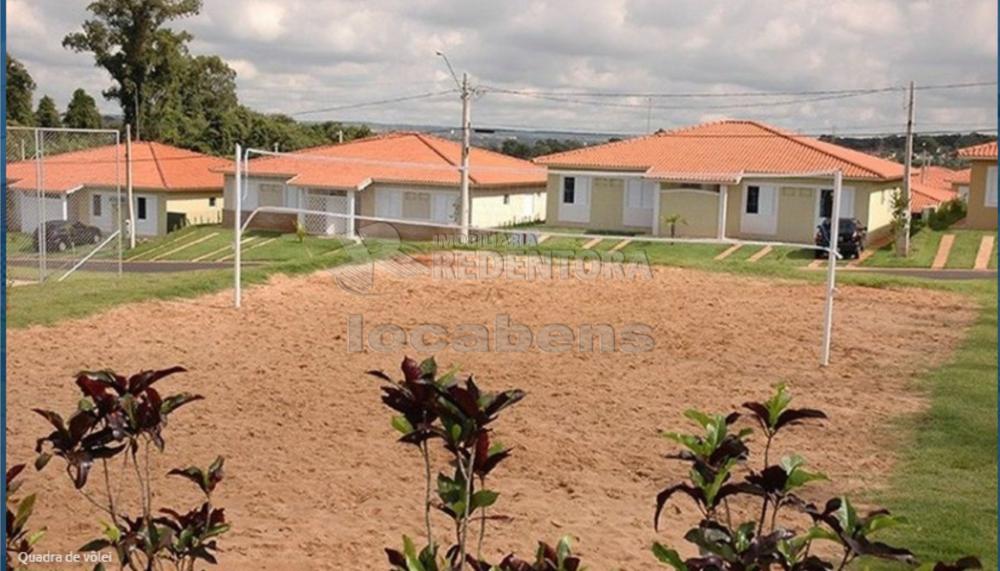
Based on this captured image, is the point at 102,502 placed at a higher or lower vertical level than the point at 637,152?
lower

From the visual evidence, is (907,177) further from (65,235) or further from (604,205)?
(65,235)

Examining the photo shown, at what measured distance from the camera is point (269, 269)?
13.3 m

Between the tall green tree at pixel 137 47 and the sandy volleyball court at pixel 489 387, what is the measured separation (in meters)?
18.6

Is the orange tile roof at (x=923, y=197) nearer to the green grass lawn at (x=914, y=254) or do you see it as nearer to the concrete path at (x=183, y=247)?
the green grass lawn at (x=914, y=254)

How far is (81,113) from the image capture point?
28625 mm

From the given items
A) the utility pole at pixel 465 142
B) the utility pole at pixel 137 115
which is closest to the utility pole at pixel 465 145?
the utility pole at pixel 465 142

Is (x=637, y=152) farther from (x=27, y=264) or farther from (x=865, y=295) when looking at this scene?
(x=27, y=264)

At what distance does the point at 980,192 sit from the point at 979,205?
0.58 metres

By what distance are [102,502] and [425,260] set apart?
426 inches

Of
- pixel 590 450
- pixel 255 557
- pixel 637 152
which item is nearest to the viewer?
pixel 255 557

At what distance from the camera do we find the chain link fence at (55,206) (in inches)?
536

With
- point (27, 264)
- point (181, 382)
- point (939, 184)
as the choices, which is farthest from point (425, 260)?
point (939, 184)

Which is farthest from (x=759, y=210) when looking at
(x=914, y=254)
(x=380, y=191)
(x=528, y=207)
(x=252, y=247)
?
(x=252, y=247)
